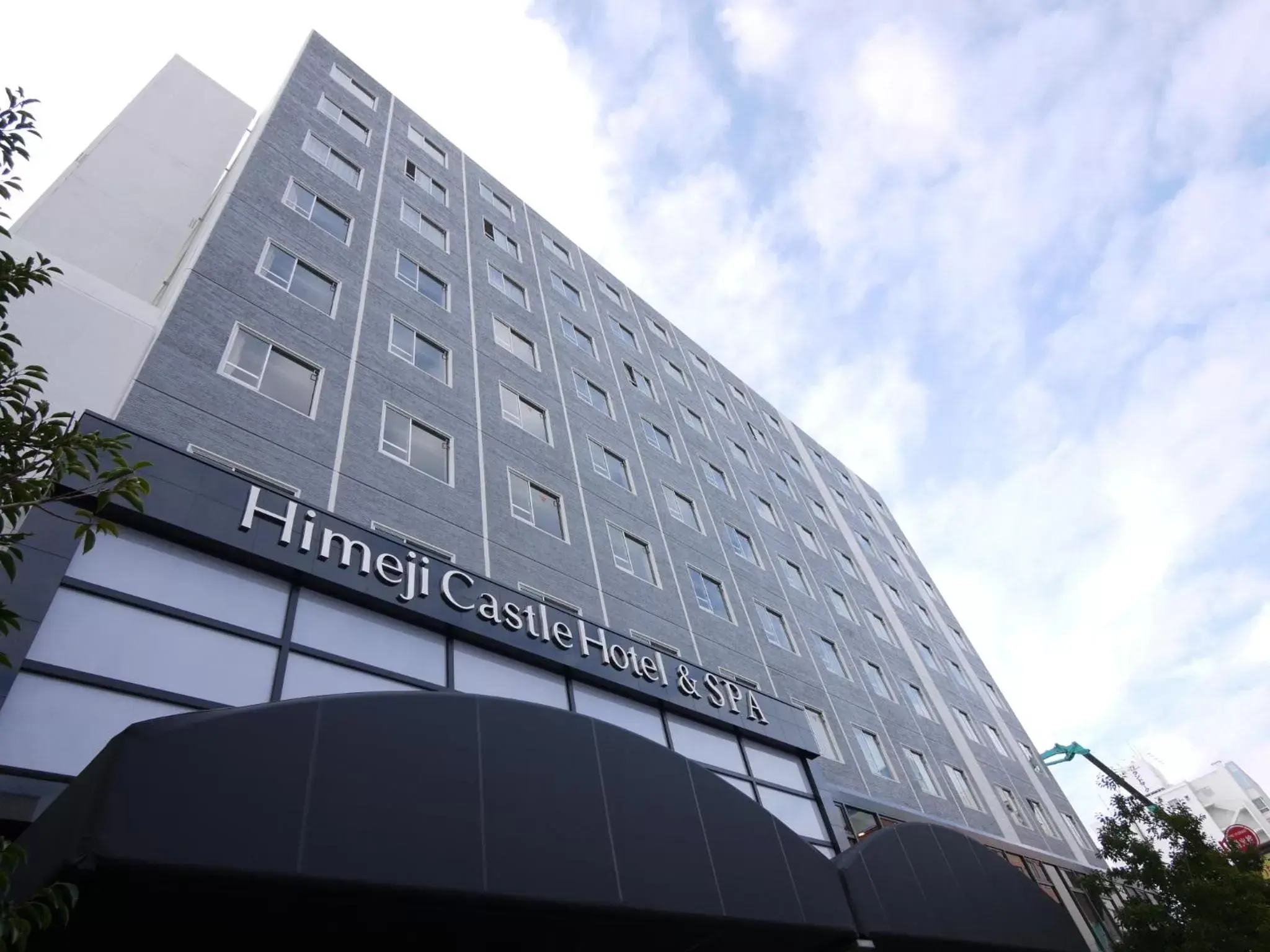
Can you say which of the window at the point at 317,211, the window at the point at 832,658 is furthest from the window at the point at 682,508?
the window at the point at 317,211

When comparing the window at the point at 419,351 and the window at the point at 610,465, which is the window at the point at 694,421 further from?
the window at the point at 419,351

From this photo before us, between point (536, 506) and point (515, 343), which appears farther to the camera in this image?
point (515, 343)

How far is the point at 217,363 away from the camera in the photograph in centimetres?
1378

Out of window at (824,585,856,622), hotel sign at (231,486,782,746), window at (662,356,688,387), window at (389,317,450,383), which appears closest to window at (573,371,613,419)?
window at (389,317,450,383)

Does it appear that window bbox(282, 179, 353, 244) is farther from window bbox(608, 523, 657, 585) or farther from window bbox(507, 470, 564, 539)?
window bbox(608, 523, 657, 585)

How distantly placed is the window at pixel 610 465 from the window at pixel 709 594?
11.1 feet

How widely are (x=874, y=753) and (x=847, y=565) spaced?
1271 cm

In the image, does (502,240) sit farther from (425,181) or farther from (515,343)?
(515,343)

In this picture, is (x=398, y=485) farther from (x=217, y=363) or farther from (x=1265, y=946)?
(x=1265, y=946)

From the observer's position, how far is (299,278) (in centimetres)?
1733

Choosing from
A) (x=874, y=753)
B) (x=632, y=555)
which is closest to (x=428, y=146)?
(x=632, y=555)

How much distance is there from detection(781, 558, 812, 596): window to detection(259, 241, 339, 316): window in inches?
730

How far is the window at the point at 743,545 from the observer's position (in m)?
26.9

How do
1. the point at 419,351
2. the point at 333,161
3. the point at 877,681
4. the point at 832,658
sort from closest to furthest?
the point at 419,351
the point at 333,161
the point at 832,658
the point at 877,681
